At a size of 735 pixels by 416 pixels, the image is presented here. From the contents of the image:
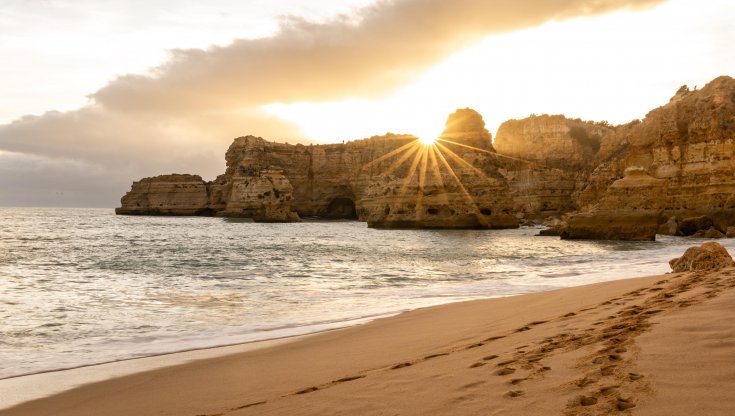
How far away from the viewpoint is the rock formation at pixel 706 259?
372 inches

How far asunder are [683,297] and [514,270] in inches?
443

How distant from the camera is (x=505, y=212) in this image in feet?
172

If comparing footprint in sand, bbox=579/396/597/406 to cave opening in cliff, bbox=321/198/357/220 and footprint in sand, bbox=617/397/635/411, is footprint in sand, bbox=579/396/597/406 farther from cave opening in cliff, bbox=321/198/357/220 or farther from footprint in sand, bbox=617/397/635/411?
cave opening in cliff, bbox=321/198/357/220

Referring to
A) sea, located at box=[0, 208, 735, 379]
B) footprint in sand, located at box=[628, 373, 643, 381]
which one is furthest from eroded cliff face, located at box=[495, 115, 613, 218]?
footprint in sand, located at box=[628, 373, 643, 381]

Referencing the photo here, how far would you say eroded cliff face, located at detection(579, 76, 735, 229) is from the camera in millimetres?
36656

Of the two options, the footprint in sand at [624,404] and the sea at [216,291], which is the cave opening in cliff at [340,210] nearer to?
the sea at [216,291]

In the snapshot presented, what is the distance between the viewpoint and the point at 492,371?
3760 millimetres

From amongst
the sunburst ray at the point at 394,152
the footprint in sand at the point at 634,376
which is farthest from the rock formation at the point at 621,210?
the sunburst ray at the point at 394,152

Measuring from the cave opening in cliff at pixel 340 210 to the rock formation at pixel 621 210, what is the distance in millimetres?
68555

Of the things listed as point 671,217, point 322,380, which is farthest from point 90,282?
point 671,217

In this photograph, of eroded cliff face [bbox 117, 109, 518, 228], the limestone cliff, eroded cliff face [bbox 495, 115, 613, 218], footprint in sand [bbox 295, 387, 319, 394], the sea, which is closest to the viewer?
footprint in sand [bbox 295, 387, 319, 394]

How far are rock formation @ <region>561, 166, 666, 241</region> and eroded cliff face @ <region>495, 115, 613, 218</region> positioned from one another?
1365 inches

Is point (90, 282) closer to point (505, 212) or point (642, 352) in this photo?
point (642, 352)

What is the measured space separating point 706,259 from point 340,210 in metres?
94.3
